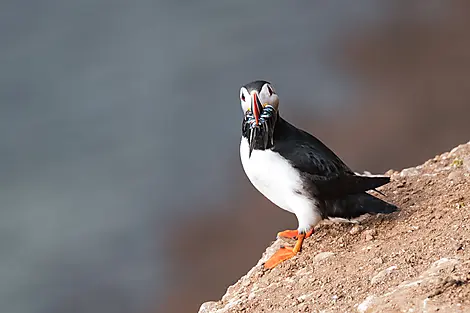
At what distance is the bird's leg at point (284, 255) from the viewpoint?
3193 mm

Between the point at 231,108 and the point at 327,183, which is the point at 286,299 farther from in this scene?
the point at 231,108

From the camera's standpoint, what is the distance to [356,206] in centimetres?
325

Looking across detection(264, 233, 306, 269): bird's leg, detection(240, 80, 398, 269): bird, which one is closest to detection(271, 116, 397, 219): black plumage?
detection(240, 80, 398, 269): bird

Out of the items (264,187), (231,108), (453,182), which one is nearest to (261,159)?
(264,187)

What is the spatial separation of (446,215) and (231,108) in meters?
4.54

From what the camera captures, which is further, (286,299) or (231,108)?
(231,108)

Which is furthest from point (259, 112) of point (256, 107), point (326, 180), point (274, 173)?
point (326, 180)

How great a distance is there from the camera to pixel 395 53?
762cm

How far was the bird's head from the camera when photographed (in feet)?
→ 10.1

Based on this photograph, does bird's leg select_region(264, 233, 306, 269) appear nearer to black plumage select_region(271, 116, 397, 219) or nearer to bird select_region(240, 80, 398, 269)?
bird select_region(240, 80, 398, 269)

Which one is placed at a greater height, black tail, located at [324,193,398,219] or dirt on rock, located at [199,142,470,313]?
black tail, located at [324,193,398,219]

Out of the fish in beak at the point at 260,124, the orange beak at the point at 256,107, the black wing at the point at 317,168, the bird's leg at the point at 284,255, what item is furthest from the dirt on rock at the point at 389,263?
the orange beak at the point at 256,107

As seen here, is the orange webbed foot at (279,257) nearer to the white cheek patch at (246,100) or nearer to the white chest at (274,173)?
the white chest at (274,173)

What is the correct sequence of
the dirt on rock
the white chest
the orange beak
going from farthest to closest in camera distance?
1. the white chest
2. the orange beak
3. the dirt on rock
